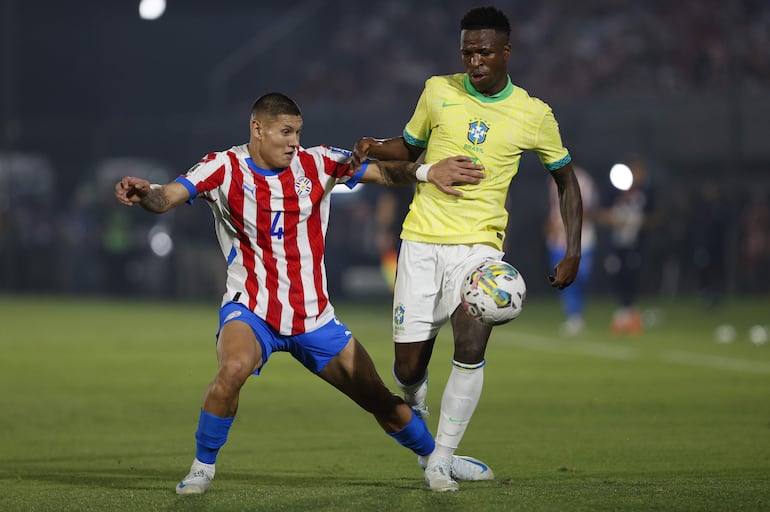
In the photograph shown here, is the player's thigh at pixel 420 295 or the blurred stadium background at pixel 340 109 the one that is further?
the blurred stadium background at pixel 340 109

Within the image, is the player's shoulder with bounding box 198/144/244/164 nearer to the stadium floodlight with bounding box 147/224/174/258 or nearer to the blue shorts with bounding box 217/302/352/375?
the blue shorts with bounding box 217/302/352/375

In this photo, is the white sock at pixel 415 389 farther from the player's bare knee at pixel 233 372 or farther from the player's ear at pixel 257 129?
the player's ear at pixel 257 129

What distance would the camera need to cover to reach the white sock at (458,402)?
672 centimetres

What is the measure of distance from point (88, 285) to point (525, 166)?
29.8 feet

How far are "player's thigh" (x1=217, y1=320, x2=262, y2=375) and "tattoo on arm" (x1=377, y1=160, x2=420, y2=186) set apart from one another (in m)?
1.09

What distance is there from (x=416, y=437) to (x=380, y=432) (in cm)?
219

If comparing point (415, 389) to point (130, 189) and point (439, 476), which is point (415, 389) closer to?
point (439, 476)

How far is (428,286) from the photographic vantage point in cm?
715

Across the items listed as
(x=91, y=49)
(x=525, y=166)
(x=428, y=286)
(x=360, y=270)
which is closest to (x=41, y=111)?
(x=91, y=49)

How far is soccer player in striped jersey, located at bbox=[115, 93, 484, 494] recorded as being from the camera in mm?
6562

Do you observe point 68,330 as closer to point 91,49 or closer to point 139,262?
point 139,262

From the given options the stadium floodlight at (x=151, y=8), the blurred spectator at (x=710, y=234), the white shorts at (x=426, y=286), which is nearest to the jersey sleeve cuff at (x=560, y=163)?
the white shorts at (x=426, y=286)

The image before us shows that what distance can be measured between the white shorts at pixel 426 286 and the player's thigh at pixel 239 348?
3.30 feet

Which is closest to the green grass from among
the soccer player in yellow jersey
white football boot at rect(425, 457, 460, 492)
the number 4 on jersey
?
white football boot at rect(425, 457, 460, 492)
